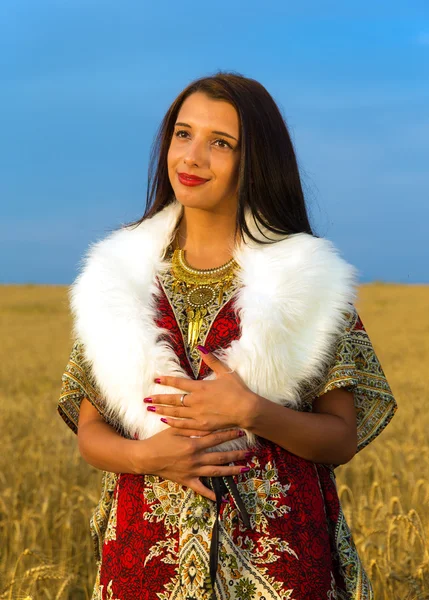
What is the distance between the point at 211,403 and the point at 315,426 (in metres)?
0.33

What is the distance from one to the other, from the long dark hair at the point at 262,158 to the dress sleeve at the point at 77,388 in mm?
711

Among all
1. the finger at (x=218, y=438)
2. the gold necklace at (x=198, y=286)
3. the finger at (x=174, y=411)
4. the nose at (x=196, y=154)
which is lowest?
the finger at (x=218, y=438)

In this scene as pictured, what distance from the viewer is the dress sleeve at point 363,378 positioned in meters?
2.52

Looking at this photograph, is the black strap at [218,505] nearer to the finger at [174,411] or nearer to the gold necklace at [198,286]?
the finger at [174,411]

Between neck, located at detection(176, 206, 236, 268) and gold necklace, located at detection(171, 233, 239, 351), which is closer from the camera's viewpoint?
gold necklace, located at detection(171, 233, 239, 351)

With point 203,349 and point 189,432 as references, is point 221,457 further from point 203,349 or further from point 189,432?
point 203,349

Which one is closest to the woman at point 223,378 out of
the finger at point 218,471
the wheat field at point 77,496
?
the finger at point 218,471

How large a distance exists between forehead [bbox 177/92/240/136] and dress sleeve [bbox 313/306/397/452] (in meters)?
0.73

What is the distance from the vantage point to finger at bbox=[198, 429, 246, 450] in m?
2.30

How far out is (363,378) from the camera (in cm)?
264

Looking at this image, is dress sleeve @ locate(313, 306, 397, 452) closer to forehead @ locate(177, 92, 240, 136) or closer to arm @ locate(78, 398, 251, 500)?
arm @ locate(78, 398, 251, 500)

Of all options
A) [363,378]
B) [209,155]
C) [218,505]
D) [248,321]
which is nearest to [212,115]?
[209,155]

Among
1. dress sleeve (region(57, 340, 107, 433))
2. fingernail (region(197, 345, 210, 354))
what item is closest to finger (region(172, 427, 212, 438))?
fingernail (region(197, 345, 210, 354))

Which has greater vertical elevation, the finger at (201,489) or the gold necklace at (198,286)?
the gold necklace at (198,286)
